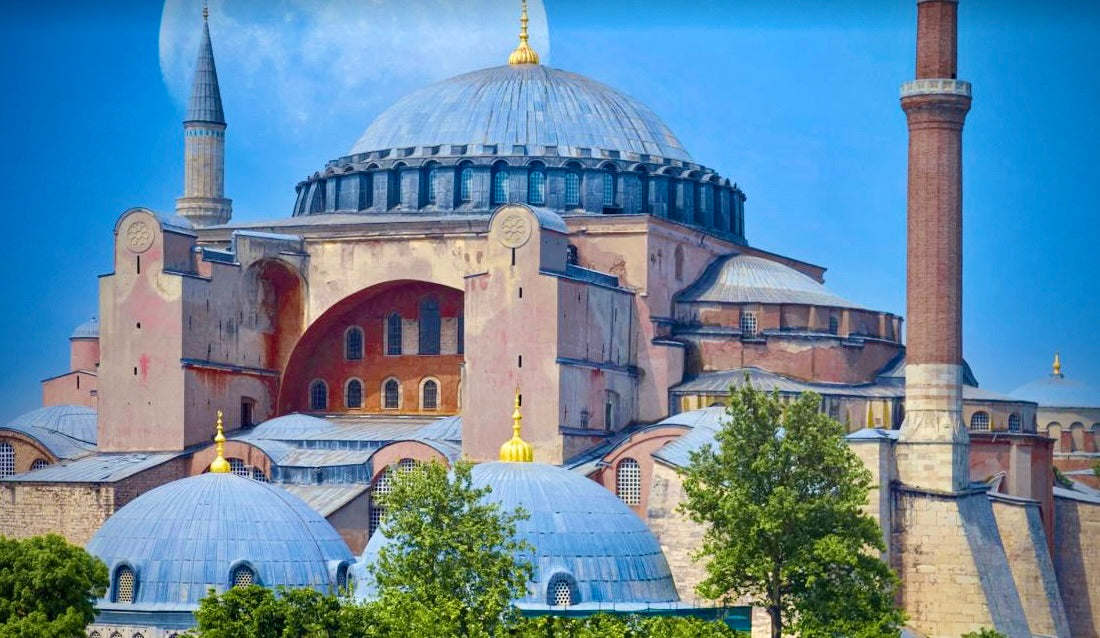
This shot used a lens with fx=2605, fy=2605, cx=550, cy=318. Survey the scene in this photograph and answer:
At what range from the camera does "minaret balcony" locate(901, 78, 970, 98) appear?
51.6 m

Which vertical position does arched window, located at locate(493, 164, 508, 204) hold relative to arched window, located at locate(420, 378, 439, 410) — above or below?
above

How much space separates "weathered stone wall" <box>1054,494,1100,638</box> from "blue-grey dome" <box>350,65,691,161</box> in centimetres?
1228

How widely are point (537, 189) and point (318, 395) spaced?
261 inches

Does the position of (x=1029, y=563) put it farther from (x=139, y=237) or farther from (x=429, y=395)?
(x=139, y=237)

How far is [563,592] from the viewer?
42500mm

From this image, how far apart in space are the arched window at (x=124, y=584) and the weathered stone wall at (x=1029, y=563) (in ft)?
59.0

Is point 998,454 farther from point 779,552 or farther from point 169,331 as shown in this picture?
point 169,331

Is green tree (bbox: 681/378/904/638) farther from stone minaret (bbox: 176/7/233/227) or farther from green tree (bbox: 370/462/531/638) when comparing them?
stone minaret (bbox: 176/7/233/227)

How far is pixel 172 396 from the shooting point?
53438 millimetres

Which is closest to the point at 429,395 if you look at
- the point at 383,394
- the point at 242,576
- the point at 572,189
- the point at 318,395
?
the point at 383,394

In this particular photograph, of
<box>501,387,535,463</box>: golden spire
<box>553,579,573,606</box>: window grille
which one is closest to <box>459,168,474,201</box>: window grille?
<box>501,387,535,463</box>: golden spire

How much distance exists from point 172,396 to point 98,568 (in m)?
12.5

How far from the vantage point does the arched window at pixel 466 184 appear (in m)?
57.8

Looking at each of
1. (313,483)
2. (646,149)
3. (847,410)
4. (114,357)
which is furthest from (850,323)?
(114,357)
